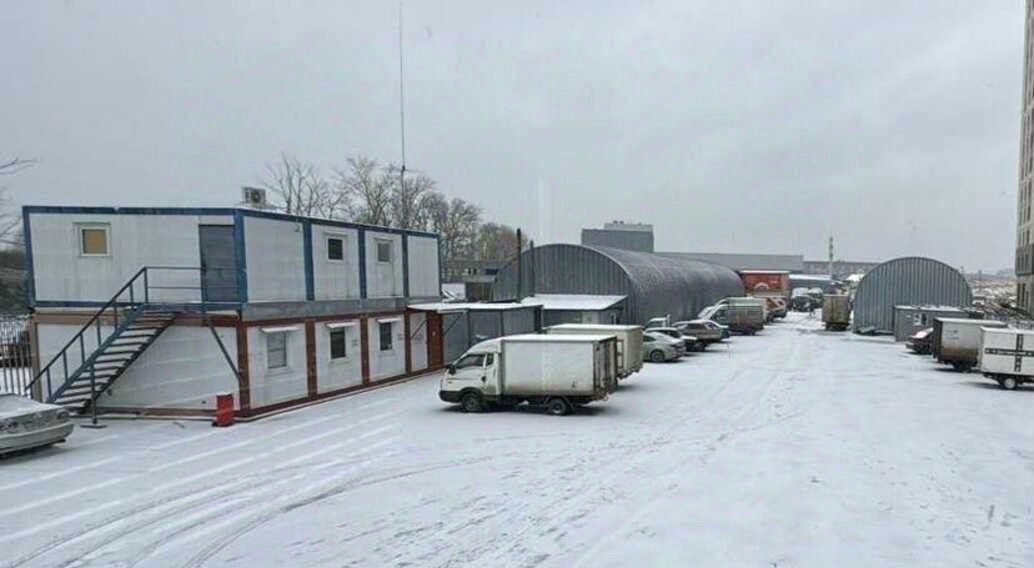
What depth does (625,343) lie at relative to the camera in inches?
824

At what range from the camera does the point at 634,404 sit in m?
18.7

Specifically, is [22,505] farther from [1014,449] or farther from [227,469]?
[1014,449]

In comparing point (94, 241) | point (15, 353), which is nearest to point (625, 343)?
point (94, 241)

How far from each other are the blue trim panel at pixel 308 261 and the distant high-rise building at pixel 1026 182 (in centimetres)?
7258

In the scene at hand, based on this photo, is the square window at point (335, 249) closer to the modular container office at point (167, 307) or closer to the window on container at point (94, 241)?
the modular container office at point (167, 307)

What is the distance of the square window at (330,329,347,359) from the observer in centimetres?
2102

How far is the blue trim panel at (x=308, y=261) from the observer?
65.9 ft

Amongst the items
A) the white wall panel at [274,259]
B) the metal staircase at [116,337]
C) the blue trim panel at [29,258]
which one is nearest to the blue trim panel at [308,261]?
the white wall panel at [274,259]

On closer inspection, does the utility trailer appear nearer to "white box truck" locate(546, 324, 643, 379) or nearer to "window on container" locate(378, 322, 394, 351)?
"white box truck" locate(546, 324, 643, 379)

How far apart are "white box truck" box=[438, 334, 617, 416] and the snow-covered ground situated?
0.60 m

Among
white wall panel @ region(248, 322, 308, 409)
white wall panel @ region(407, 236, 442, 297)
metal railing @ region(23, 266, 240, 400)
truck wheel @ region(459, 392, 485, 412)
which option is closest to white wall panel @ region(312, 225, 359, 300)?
white wall panel @ region(248, 322, 308, 409)

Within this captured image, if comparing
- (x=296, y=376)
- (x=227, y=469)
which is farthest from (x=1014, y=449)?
(x=296, y=376)

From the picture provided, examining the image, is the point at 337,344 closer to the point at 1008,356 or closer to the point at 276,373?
the point at 276,373

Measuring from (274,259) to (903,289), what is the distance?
4122 cm
